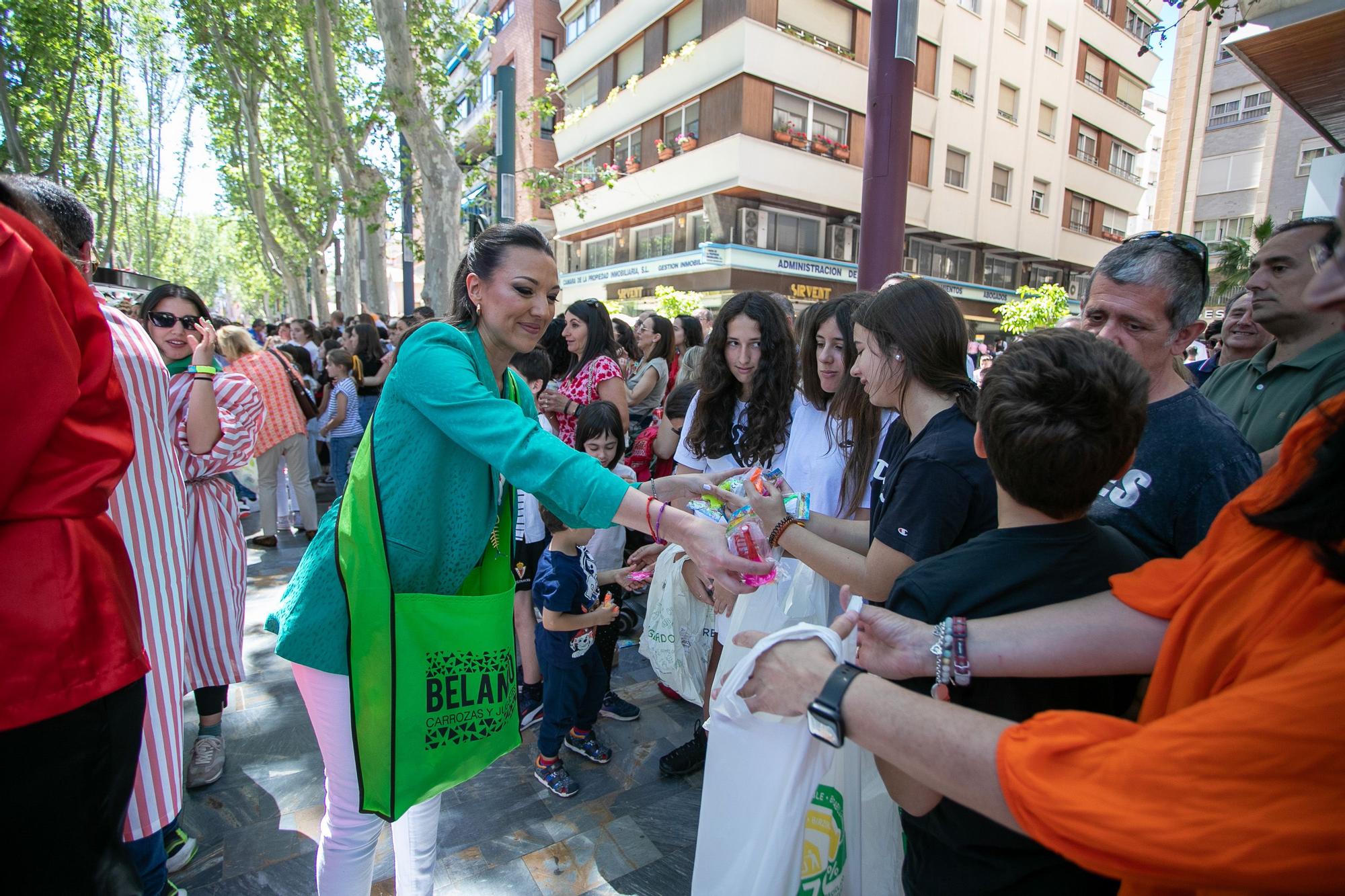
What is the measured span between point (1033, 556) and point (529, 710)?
9.99ft

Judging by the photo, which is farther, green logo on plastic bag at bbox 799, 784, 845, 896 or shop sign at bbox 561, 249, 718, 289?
shop sign at bbox 561, 249, 718, 289

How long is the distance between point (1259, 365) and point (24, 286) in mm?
4023

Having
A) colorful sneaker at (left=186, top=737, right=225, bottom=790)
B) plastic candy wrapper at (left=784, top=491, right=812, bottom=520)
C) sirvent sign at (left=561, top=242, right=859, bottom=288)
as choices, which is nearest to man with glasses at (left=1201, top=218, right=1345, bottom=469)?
plastic candy wrapper at (left=784, top=491, right=812, bottom=520)

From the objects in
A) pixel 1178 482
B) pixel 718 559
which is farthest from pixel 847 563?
pixel 1178 482

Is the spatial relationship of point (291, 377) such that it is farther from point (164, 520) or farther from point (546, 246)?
point (546, 246)

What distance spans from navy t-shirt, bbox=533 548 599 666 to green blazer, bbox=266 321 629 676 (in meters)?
1.20

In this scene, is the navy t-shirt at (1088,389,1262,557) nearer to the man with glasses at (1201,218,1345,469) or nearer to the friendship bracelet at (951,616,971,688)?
the friendship bracelet at (951,616,971,688)

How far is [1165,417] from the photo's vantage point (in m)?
1.76

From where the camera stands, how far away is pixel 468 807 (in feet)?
9.46

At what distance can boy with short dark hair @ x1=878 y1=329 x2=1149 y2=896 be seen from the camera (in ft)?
4.03

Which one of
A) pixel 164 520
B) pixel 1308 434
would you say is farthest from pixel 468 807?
pixel 1308 434

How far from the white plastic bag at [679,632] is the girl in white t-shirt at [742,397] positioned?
240 millimetres

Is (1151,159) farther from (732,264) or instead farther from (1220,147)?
(732,264)

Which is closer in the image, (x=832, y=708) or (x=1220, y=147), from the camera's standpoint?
(x=832, y=708)
